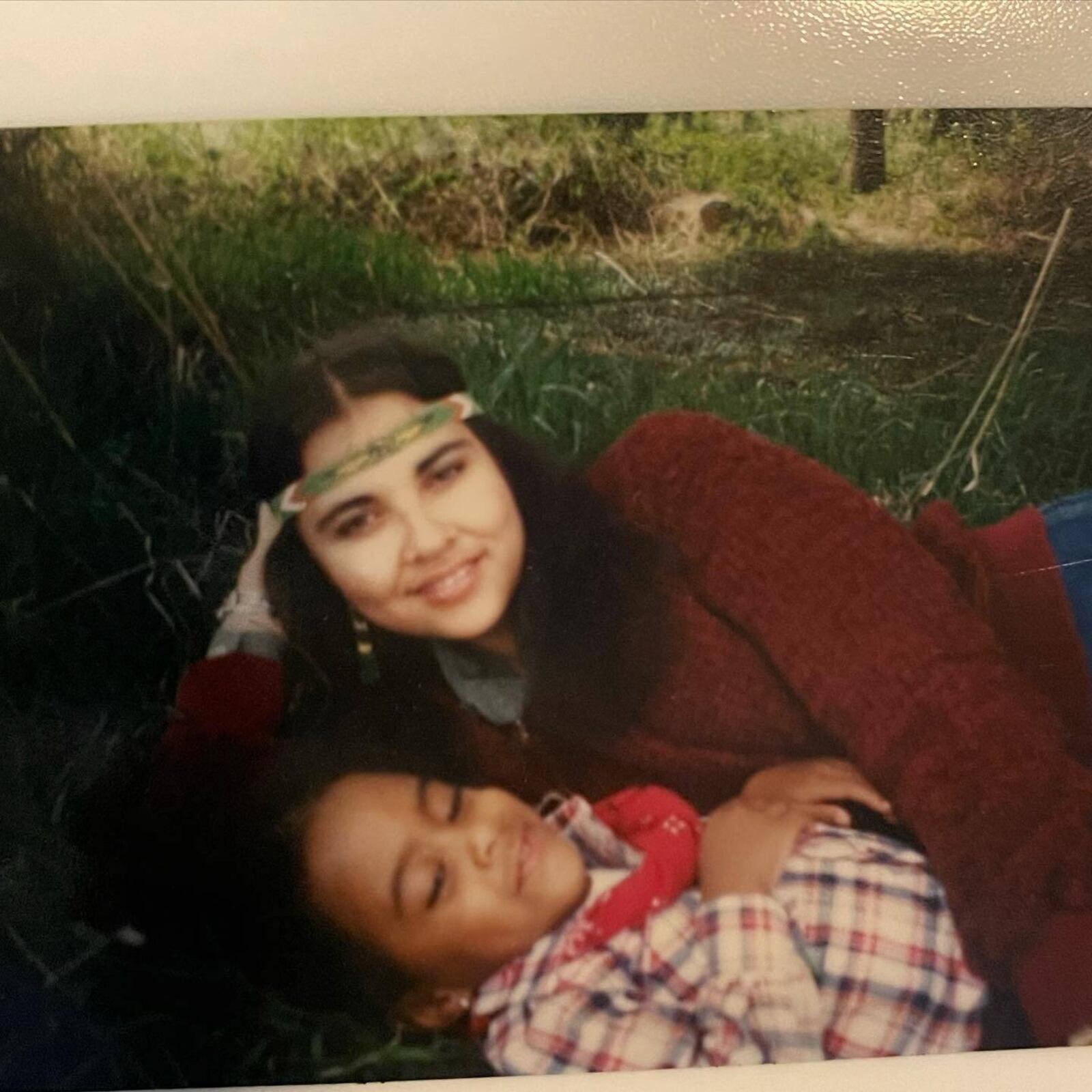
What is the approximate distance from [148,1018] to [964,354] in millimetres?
1048

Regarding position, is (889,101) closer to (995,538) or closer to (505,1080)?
(995,538)

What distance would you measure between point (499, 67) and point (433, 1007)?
936 mm

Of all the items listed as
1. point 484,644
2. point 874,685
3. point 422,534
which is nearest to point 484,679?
point 484,644

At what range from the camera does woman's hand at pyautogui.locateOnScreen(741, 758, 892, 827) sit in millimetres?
1145

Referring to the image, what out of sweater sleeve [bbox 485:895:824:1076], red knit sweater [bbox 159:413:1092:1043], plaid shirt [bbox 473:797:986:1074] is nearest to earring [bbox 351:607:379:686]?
red knit sweater [bbox 159:413:1092:1043]

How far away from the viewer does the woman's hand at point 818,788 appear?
114 cm

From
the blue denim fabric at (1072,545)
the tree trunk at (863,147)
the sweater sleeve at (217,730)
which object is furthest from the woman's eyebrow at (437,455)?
the blue denim fabric at (1072,545)

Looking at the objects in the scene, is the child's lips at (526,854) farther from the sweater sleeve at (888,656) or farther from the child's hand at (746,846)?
the sweater sleeve at (888,656)

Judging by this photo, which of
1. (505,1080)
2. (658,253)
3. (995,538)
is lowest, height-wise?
(505,1080)

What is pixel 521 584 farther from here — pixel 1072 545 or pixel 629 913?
pixel 1072 545

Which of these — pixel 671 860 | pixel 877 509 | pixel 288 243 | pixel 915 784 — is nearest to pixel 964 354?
pixel 877 509

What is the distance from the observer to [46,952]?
114cm

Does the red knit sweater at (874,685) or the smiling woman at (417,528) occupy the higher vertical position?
the smiling woman at (417,528)

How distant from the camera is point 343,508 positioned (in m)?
1.14
